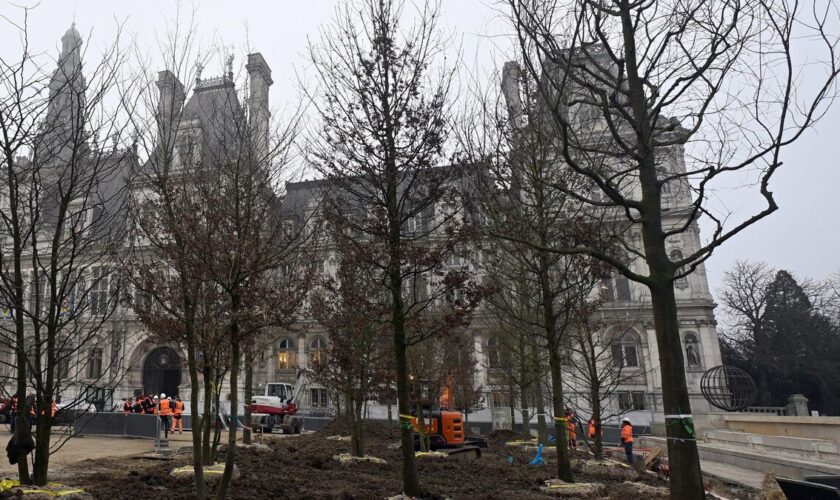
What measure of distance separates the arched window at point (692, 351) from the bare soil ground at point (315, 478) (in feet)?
91.6

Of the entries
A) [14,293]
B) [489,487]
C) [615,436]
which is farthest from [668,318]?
[615,436]

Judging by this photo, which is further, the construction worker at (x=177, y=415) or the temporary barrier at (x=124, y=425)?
the construction worker at (x=177, y=415)

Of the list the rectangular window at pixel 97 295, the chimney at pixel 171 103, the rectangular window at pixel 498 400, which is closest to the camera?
the rectangular window at pixel 97 295

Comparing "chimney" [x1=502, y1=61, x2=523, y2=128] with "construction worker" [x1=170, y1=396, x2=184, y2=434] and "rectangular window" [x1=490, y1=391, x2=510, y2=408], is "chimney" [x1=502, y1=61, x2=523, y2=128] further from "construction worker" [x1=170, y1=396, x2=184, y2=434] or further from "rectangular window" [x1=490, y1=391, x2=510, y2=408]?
"rectangular window" [x1=490, y1=391, x2=510, y2=408]

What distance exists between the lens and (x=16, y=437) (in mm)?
7930

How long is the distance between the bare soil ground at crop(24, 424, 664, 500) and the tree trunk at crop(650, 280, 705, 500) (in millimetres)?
4366

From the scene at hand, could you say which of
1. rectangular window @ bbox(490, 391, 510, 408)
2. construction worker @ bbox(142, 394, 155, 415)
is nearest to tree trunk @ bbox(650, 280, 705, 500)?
construction worker @ bbox(142, 394, 155, 415)

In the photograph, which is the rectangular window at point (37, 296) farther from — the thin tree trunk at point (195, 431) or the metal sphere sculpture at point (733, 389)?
the metal sphere sculpture at point (733, 389)

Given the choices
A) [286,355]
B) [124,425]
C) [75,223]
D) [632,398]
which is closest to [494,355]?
[632,398]

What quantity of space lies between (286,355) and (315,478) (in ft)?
110

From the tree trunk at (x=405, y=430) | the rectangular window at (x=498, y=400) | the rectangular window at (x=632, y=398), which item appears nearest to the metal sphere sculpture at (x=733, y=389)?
the tree trunk at (x=405, y=430)

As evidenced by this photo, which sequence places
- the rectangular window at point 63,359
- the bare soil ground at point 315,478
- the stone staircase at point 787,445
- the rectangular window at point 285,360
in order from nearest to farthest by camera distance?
1. the rectangular window at point 63,359
2. the bare soil ground at point 315,478
3. the stone staircase at point 787,445
4. the rectangular window at point 285,360

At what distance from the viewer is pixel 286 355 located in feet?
143

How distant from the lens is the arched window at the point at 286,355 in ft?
142
